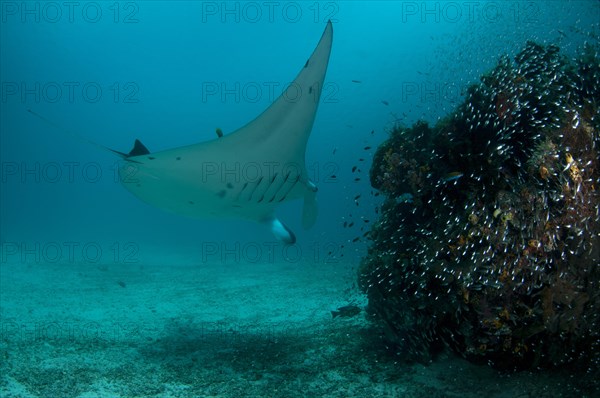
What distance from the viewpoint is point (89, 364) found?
4.00 meters

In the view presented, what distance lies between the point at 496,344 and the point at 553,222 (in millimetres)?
1263

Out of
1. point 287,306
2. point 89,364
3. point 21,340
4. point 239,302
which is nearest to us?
point 89,364

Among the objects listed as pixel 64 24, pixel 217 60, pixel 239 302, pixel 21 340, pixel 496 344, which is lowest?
pixel 496 344

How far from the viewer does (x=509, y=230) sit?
138 inches

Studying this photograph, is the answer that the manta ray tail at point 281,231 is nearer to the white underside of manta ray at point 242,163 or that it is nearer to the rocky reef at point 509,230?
the white underside of manta ray at point 242,163

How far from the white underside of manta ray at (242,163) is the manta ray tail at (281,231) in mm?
571

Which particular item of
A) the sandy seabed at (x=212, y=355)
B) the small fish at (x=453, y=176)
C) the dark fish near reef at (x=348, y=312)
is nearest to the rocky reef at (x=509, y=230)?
the small fish at (x=453, y=176)

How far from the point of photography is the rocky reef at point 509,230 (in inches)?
133

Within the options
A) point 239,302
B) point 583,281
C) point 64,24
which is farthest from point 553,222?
point 64,24

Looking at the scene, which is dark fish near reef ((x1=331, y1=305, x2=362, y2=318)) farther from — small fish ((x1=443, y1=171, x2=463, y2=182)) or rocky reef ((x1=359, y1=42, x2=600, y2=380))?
small fish ((x1=443, y1=171, x2=463, y2=182))

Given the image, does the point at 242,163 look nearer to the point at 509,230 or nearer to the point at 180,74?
the point at 509,230

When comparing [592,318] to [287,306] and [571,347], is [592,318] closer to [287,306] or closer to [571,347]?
[571,347]

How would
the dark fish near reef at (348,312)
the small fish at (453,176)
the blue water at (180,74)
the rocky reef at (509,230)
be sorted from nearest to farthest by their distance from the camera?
the rocky reef at (509,230) → the small fish at (453,176) → the dark fish near reef at (348,312) → the blue water at (180,74)

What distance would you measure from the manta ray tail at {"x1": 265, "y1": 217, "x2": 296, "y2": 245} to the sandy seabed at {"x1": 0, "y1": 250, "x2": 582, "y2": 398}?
1330 mm
